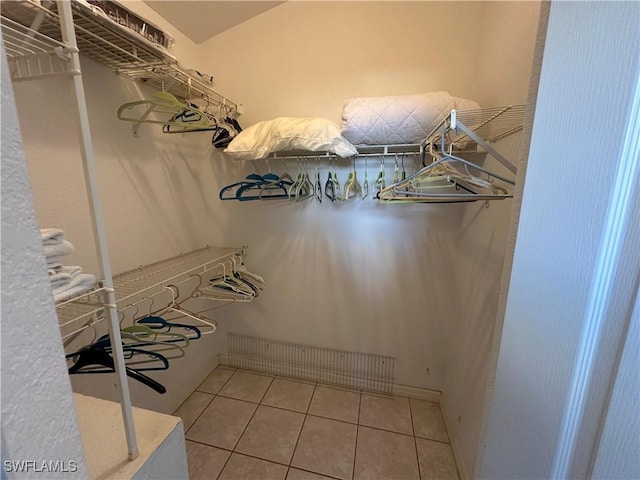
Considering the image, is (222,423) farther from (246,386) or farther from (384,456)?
(384,456)

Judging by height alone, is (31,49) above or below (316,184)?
above

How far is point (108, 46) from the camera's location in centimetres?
108

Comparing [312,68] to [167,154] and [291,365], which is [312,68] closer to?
[167,154]

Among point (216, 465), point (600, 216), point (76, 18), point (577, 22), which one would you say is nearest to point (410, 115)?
point (577, 22)

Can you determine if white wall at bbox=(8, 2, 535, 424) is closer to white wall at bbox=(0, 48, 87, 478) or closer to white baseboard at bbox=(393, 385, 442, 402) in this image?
white baseboard at bbox=(393, 385, 442, 402)

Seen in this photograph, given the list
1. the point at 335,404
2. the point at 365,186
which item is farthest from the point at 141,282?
the point at 335,404

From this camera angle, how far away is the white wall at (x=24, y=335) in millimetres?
272

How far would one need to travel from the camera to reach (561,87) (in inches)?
16.4

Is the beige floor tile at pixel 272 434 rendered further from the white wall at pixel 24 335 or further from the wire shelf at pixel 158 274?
the white wall at pixel 24 335

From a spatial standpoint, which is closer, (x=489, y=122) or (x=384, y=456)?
(x=489, y=122)

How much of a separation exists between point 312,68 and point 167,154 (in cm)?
108

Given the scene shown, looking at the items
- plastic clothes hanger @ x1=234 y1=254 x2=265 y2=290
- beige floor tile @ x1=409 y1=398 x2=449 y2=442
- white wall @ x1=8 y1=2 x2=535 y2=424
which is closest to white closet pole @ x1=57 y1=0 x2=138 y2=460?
white wall @ x1=8 y1=2 x2=535 y2=424

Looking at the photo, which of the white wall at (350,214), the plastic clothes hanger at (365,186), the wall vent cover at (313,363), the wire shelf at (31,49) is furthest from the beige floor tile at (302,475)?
the wire shelf at (31,49)

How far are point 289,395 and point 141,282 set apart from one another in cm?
131
